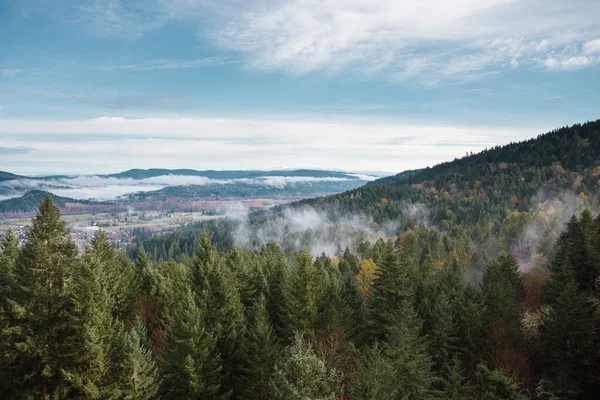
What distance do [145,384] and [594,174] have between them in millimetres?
219376

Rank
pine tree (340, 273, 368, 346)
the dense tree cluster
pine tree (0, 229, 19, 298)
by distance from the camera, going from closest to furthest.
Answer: the dense tree cluster, pine tree (0, 229, 19, 298), pine tree (340, 273, 368, 346)

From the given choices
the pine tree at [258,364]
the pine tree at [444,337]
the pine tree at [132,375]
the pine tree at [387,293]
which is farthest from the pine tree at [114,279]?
the pine tree at [444,337]

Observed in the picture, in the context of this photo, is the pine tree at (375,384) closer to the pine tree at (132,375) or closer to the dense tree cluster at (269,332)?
the dense tree cluster at (269,332)

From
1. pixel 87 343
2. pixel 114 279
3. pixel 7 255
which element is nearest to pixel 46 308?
pixel 87 343

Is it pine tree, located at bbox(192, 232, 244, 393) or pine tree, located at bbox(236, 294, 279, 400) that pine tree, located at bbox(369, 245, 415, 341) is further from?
pine tree, located at bbox(192, 232, 244, 393)

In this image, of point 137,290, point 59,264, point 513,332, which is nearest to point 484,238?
point 513,332

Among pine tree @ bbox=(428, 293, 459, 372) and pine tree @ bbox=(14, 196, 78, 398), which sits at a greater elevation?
pine tree @ bbox=(14, 196, 78, 398)

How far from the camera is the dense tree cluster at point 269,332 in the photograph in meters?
23.8

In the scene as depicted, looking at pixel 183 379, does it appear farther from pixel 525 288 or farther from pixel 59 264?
pixel 525 288

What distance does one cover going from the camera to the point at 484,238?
380 ft

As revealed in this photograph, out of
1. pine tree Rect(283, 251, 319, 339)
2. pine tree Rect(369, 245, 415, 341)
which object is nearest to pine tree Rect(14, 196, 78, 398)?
pine tree Rect(283, 251, 319, 339)

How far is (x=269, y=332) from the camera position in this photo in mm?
32156

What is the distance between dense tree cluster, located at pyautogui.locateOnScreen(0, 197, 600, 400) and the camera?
2380 cm

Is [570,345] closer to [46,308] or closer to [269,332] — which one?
[269,332]
